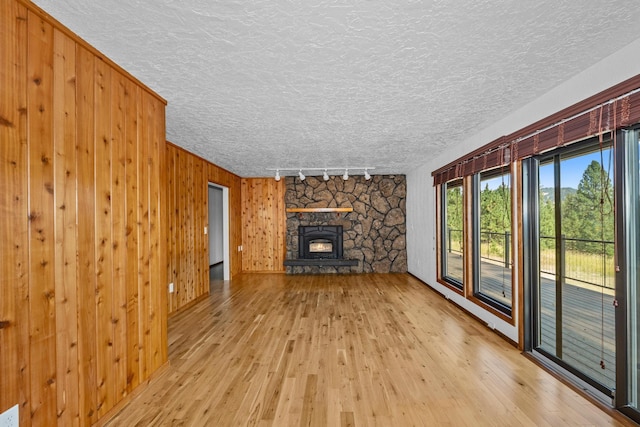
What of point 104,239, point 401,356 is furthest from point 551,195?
point 104,239

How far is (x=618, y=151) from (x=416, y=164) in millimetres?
3638

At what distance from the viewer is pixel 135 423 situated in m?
1.80

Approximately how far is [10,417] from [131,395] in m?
0.88

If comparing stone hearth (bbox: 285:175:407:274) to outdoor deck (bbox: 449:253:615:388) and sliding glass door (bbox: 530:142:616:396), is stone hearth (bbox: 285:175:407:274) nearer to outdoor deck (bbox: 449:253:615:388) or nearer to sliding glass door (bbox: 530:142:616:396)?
outdoor deck (bbox: 449:253:615:388)

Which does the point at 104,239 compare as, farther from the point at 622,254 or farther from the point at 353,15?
the point at 622,254

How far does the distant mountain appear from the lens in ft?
7.96

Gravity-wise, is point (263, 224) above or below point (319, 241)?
above

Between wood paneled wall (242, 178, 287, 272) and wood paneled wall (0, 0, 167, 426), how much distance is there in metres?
4.55

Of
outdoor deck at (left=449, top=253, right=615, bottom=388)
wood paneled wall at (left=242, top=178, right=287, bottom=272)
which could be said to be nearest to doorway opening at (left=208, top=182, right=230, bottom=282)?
wood paneled wall at (left=242, top=178, right=287, bottom=272)

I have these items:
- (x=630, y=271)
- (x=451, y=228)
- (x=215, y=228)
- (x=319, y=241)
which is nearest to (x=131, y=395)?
(x=630, y=271)

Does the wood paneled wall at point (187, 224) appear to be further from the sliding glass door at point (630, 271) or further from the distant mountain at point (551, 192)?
the sliding glass door at point (630, 271)

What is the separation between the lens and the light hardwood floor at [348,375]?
1.84 metres

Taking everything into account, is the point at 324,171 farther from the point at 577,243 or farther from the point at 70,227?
the point at 70,227

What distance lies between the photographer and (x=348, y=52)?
1750mm
